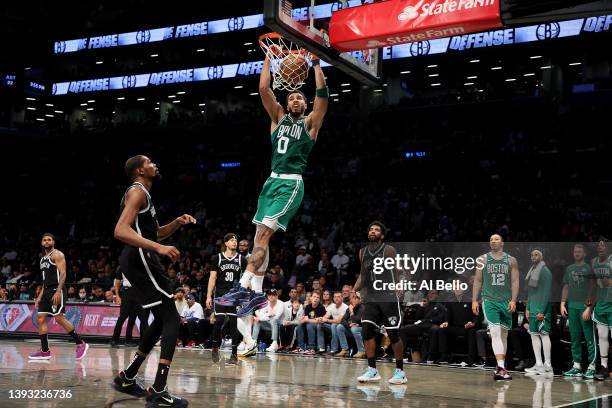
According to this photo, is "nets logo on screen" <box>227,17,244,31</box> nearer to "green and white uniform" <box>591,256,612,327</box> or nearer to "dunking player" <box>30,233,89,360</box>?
"dunking player" <box>30,233,89,360</box>

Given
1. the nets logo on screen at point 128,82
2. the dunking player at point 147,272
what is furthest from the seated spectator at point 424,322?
the nets logo on screen at point 128,82

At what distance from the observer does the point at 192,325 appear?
14492 mm

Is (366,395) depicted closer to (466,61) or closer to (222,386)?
(222,386)

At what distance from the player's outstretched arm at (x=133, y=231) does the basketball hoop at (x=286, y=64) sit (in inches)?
110

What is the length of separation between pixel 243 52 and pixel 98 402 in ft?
87.9

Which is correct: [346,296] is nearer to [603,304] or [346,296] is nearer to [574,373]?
[574,373]

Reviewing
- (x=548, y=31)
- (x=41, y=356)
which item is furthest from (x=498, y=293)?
(x=548, y=31)

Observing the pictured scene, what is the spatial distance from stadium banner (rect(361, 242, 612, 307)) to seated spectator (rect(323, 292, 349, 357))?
1.25m

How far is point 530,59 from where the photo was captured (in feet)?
86.9

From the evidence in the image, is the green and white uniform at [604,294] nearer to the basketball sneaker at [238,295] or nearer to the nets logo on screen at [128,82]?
the basketball sneaker at [238,295]

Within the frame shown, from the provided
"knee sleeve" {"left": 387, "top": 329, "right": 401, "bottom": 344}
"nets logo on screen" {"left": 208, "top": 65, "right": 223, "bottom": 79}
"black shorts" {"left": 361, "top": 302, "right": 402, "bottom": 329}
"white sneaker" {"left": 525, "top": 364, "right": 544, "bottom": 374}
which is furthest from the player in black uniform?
"nets logo on screen" {"left": 208, "top": 65, "right": 223, "bottom": 79}

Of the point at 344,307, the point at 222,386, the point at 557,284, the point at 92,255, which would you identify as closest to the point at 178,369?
the point at 222,386

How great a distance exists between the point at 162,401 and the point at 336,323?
7842 mm

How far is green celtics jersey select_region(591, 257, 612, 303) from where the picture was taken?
10031 mm
